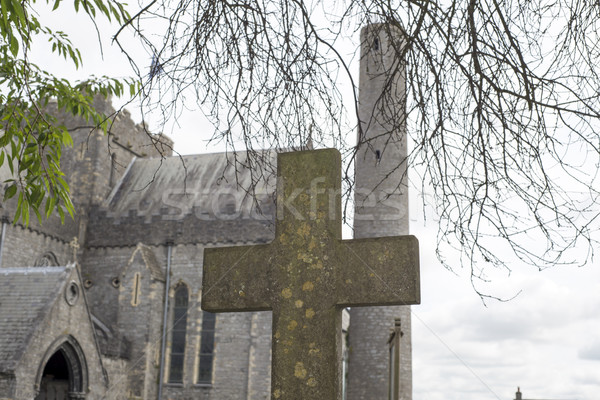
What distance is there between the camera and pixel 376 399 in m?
21.0

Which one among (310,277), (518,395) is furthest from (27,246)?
(518,395)

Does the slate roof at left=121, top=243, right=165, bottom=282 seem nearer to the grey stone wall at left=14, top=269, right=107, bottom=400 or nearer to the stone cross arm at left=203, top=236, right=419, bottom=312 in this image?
the grey stone wall at left=14, top=269, right=107, bottom=400

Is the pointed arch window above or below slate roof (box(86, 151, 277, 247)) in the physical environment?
below

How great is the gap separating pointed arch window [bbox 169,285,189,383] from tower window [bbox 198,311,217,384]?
65cm

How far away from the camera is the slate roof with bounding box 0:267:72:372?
587 inches

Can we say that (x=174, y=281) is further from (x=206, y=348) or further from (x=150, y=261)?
(x=206, y=348)

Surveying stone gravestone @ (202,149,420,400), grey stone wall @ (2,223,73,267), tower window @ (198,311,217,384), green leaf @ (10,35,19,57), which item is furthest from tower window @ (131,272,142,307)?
stone gravestone @ (202,149,420,400)

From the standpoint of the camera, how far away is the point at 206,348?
22.9 metres

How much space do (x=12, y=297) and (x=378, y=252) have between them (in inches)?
574

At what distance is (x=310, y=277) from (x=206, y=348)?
19776 mm

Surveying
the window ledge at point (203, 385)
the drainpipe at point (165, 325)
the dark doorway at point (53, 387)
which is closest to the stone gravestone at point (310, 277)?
the dark doorway at point (53, 387)

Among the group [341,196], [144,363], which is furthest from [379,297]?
[144,363]

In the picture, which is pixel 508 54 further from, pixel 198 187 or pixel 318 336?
pixel 198 187

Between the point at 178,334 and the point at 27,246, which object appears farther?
the point at 178,334
